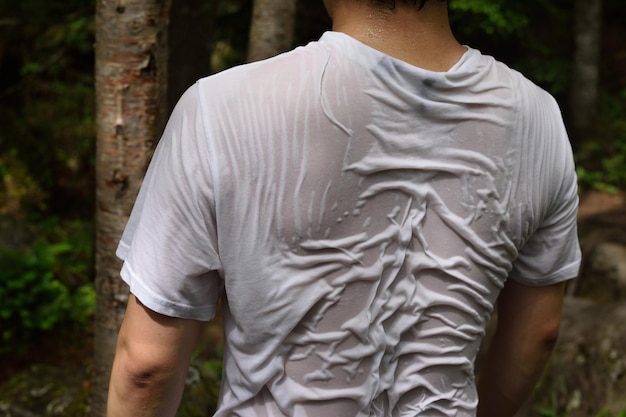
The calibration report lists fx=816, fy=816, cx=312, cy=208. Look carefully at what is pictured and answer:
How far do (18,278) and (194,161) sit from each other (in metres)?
5.25

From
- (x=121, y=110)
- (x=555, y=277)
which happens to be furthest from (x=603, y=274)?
(x=555, y=277)

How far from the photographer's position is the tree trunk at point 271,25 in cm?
462

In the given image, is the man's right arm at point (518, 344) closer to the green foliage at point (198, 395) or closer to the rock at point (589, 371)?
the green foliage at point (198, 395)

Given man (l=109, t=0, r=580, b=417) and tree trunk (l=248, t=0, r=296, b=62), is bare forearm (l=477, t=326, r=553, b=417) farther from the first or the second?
tree trunk (l=248, t=0, r=296, b=62)

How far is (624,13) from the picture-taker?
1314 cm

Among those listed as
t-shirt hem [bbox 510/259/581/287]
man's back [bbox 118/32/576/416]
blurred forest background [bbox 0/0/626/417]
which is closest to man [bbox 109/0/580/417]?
man's back [bbox 118/32/576/416]

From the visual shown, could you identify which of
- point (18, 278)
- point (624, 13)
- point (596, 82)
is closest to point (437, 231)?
point (18, 278)

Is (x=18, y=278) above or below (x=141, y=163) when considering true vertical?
below

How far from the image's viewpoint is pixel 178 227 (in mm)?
1378

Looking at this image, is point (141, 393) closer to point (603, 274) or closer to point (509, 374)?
point (509, 374)

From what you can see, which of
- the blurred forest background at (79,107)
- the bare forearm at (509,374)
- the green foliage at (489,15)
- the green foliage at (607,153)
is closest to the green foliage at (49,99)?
the blurred forest background at (79,107)

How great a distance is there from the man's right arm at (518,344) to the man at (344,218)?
0.60 feet

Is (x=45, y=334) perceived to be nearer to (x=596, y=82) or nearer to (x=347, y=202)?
(x=347, y=202)

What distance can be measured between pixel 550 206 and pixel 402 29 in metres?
0.46
